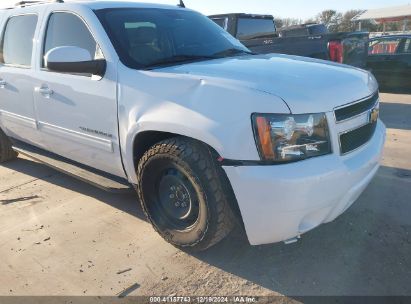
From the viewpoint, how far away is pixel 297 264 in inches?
120

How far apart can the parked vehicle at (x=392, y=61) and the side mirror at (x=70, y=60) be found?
814 cm

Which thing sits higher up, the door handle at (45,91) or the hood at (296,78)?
the hood at (296,78)

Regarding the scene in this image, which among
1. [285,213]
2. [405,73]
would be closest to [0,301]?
[285,213]

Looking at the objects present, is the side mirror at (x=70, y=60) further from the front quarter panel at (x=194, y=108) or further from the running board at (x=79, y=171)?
the running board at (x=79, y=171)

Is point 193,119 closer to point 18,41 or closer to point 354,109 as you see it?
point 354,109

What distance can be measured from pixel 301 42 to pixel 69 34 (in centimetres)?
557

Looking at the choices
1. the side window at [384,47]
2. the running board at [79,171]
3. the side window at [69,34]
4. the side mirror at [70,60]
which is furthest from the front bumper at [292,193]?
the side window at [384,47]

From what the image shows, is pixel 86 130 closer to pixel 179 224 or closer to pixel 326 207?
pixel 179 224

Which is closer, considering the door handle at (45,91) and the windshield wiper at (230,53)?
the windshield wiper at (230,53)

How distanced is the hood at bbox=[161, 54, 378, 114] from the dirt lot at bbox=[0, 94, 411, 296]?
1141 mm

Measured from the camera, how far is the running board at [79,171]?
3625 mm

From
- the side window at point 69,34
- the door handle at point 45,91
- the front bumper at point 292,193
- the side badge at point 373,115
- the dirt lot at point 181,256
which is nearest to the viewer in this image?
the front bumper at point 292,193

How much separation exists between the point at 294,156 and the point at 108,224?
6.53ft

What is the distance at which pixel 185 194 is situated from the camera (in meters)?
3.14
